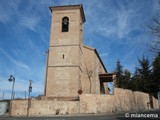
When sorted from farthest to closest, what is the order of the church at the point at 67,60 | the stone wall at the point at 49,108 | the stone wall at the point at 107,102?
1. the church at the point at 67,60
2. the stone wall at the point at 107,102
3. the stone wall at the point at 49,108

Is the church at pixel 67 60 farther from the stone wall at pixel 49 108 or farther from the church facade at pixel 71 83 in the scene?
the stone wall at pixel 49 108

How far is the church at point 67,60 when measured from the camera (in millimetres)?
34062

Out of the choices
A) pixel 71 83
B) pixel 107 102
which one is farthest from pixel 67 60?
pixel 107 102

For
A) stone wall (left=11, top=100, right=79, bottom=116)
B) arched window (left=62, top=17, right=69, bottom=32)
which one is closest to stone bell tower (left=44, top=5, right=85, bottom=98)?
arched window (left=62, top=17, right=69, bottom=32)

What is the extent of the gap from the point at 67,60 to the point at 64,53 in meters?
1.22

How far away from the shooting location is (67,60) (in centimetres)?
3559

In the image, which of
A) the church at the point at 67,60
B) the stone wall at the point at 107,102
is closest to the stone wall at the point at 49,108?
the stone wall at the point at 107,102

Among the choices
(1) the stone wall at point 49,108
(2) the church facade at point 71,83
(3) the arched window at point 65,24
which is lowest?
(1) the stone wall at point 49,108

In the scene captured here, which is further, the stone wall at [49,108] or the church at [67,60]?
the church at [67,60]

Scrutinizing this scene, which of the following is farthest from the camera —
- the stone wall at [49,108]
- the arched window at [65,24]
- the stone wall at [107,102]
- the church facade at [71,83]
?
the arched window at [65,24]

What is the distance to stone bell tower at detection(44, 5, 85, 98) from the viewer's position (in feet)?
112

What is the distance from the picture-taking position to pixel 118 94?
1161 inches

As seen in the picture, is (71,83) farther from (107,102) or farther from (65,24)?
(65,24)

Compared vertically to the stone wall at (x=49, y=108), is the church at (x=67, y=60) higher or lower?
higher
